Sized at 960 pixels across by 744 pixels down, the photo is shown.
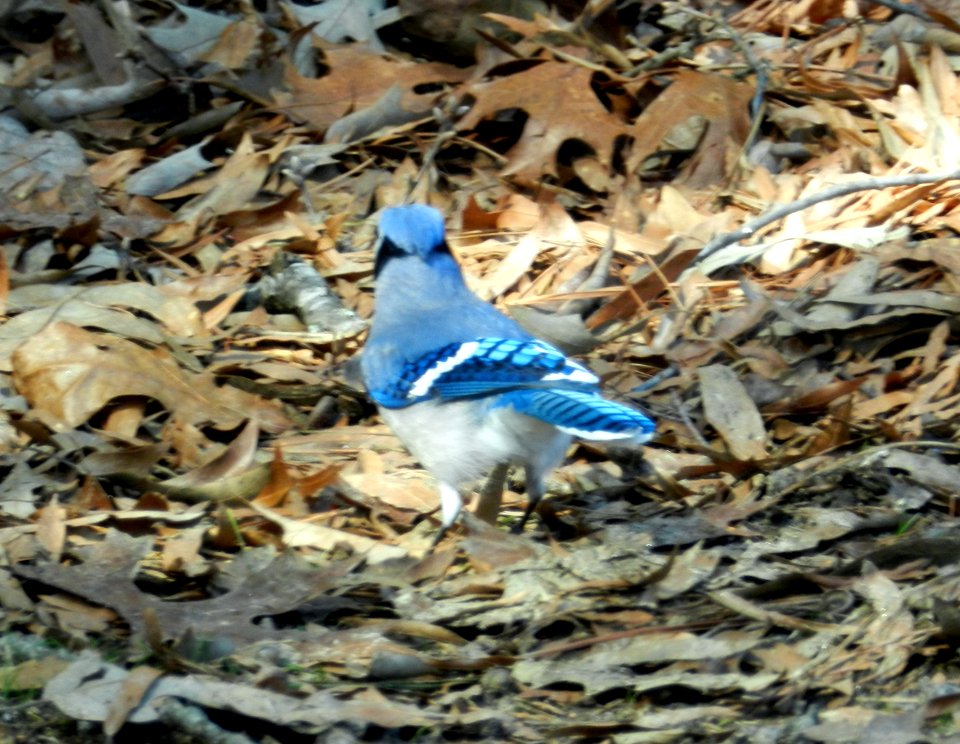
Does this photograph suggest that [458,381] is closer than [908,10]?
Yes

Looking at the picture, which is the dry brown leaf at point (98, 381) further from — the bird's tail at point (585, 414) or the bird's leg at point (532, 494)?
the bird's tail at point (585, 414)

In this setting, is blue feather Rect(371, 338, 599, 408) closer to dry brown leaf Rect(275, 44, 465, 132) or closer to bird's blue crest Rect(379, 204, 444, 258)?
bird's blue crest Rect(379, 204, 444, 258)

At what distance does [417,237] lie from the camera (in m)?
4.09

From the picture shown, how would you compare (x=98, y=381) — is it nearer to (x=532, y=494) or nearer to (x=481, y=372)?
(x=481, y=372)

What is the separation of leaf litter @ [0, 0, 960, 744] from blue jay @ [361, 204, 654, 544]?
183mm

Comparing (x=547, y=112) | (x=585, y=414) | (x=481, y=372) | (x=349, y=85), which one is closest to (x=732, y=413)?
(x=481, y=372)

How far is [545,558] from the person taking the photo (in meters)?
3.34

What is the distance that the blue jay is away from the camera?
3395mm

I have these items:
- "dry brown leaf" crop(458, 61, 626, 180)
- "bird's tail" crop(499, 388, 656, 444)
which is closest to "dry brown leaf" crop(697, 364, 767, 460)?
"bird's tail" crop(499, 388, 656, 444)

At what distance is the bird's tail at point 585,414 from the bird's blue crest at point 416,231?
77cm

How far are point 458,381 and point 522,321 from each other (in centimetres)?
85

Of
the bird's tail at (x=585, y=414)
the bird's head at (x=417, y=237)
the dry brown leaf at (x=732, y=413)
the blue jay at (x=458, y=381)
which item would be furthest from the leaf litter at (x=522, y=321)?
the bird's head at (x=417, y=237)

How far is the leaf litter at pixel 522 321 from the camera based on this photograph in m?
2.80

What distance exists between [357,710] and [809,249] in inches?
106
